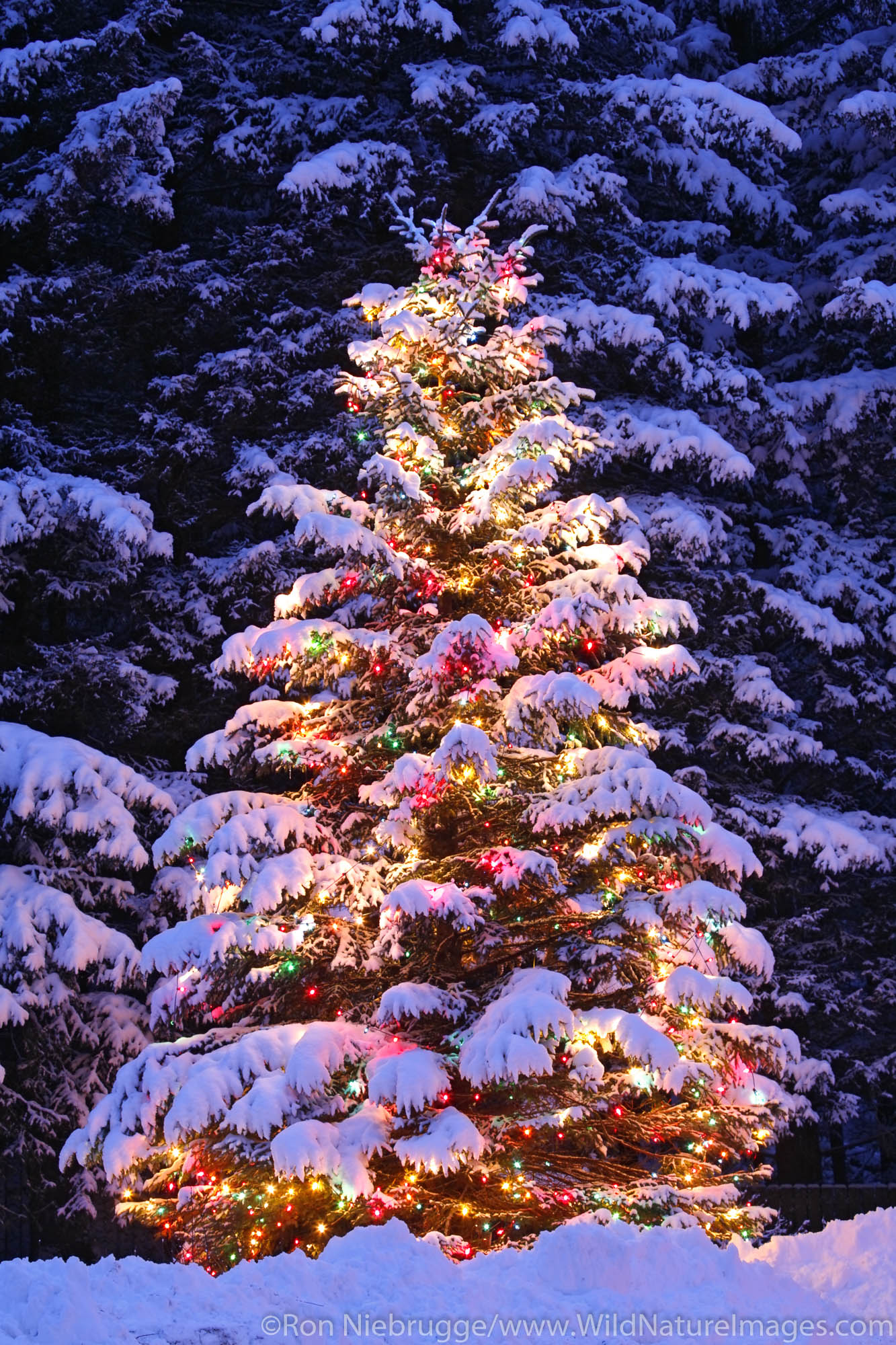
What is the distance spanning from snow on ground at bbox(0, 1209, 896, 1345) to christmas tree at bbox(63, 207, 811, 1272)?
1370 mm

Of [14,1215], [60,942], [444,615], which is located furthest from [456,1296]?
[14,1215]

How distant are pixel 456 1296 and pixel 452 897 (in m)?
2.64

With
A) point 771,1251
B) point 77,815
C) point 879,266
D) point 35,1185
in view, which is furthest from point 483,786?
point 879,266

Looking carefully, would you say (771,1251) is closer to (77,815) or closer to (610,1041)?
(610,1041)

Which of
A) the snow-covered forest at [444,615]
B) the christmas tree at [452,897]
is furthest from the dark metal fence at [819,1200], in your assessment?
the christmas tree at [452,897]

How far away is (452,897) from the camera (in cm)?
711

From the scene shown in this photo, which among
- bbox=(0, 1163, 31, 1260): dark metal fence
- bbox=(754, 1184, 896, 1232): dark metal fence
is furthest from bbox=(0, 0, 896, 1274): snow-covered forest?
bbox=(754, 1184, 896, 1232): dark metal fence

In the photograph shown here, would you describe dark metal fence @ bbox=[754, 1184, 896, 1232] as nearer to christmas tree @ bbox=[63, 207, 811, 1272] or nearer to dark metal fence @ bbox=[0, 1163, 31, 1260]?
christmas tree @ bbox=[63, 207, 811, 1272]

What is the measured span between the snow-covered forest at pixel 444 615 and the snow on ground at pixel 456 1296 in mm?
1363

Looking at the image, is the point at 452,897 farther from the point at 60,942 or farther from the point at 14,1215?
the point at 14,1215

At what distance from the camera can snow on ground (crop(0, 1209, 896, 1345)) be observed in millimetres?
4094

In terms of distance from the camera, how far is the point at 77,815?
34.6 ft

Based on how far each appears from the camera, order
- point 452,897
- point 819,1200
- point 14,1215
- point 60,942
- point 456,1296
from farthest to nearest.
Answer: point 819,1200, point 14,1215, point 60,942, point 452,897, point 456,1296

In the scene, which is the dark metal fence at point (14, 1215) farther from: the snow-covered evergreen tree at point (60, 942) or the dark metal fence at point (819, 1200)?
the dark metal fence at point (819, 1200)
